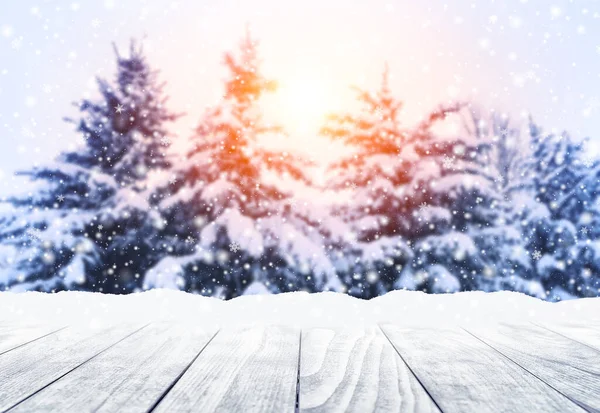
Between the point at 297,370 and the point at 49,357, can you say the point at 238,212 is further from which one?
the point at 297,370

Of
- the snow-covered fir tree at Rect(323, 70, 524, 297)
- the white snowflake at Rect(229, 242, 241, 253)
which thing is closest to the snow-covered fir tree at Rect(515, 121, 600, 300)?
the snow-covered fir tree at Rect(323, 70, 524, 297)

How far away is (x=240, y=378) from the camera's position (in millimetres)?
1077

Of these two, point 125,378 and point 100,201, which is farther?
point 100,201

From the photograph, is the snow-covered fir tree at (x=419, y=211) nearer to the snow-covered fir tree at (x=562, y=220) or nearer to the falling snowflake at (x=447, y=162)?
the falling snowflake at (x=447, y=162)

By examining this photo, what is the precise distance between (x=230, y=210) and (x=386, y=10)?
1584mm

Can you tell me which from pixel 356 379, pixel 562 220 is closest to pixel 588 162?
pixel 562 220

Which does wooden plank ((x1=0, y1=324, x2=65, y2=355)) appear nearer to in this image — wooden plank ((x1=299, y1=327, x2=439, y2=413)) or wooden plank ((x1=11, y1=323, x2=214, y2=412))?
wooden plank ((x1=11, y1=323, x2=214, y2=412))

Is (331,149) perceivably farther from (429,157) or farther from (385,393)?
(385,393)

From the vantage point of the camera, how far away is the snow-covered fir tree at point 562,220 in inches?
117

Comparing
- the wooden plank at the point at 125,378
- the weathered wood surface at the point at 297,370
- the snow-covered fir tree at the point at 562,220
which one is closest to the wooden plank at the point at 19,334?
the weathered wood surface at the point at 297,370

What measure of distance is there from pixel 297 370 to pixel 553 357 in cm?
67

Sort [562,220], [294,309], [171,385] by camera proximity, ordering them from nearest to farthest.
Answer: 1. [171,385]
2. [294,309]
3. [562,220]

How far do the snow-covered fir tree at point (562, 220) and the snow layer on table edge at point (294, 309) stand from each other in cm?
22

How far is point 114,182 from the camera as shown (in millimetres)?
3121
